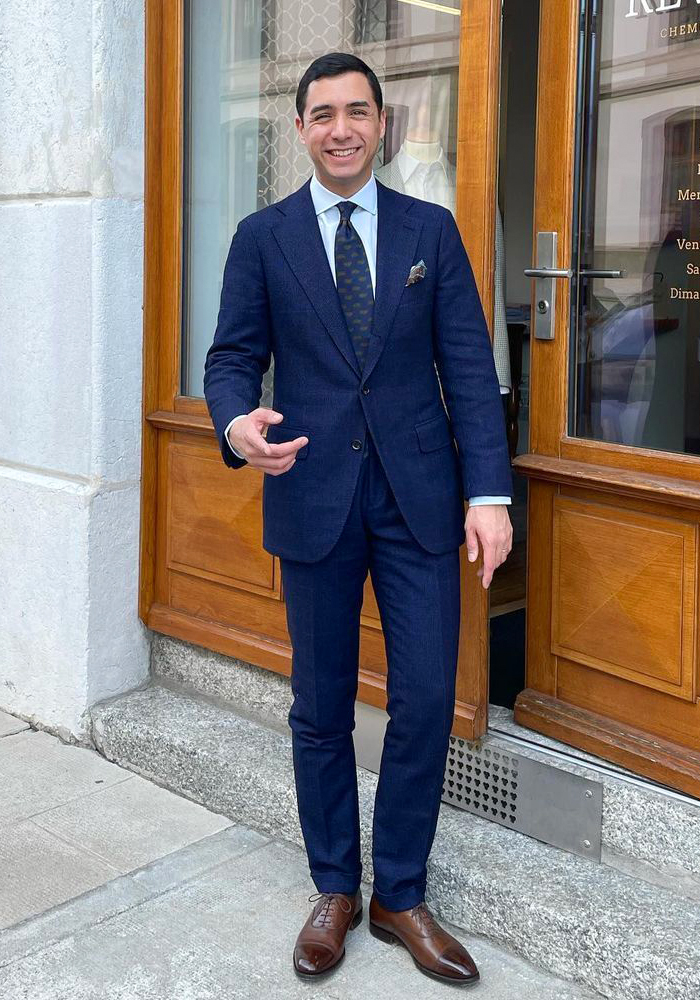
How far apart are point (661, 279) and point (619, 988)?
5.70 feet

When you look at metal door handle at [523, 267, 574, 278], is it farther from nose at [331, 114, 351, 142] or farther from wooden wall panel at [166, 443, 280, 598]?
wooden wall panel at [166, 443, 280, 598]

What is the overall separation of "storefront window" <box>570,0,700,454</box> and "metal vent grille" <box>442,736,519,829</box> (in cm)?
96

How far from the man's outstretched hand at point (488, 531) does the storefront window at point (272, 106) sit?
1146 millimetres

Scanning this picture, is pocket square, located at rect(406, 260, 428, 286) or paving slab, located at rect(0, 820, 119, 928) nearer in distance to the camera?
pocket square, located at rect(406, 260, 428, 286)

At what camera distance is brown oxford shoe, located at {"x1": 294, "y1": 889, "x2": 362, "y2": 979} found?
2811 millimetres

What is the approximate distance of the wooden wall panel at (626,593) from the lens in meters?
2.95

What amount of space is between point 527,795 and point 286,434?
4.11 feet

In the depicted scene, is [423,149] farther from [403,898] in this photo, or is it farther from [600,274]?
[403,898]

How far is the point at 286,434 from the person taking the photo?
2.78 metres

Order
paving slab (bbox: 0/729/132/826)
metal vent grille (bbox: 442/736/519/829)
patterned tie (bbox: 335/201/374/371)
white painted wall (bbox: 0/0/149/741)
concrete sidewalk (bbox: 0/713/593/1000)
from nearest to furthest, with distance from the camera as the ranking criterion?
patterned tie (bbox: 335/201/374/371), concrete sidewalk (bbox: 0/713/593/1000), metal vent grille (bbox: 442/736/519/829), paving slab (bbox: 0/729/132/826), white painted wall (bbox: 0/0/149/741)

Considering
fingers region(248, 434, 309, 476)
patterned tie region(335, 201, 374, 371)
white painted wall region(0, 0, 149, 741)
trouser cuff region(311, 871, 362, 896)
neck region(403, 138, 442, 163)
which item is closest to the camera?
fingers region(248, 434, 309, 476)

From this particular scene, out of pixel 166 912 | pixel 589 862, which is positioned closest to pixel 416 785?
pixel 589 862

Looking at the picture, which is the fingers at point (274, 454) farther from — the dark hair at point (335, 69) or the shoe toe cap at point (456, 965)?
the shoe toe cap at point (456, 965)

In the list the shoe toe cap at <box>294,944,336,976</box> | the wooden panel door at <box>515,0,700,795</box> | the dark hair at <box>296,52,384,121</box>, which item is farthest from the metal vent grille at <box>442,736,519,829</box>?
the dark hair at <box>296,52,384,121</box>
